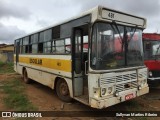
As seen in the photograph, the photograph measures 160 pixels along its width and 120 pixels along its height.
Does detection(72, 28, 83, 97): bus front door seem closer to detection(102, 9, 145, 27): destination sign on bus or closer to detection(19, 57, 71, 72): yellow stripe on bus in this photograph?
detection(19, 57, 71, 72): yellow stripe on bus

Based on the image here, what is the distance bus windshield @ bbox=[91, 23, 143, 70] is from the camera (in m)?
5.93

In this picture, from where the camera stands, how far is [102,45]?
6.00 m

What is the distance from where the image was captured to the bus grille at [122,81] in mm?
5915

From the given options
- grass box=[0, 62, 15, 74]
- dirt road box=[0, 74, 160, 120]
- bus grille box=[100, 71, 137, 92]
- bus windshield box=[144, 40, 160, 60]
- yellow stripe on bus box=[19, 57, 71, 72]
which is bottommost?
dirt road box=[0, 74, 160, 120]

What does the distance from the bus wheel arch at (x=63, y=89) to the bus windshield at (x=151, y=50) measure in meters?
4.06

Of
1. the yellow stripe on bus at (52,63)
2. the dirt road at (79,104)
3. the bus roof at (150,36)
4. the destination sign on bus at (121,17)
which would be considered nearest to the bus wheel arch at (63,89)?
the dirt road at (79,104)

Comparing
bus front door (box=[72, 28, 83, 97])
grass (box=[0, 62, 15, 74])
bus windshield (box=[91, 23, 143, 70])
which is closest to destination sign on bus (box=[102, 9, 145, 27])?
bus windshield (box=[91, 23, 143, 70])

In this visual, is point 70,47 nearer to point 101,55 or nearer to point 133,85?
point 101,55

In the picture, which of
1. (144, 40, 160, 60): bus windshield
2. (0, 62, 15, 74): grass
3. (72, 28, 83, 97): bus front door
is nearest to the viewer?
(72, 28, 83, 97): bus front door

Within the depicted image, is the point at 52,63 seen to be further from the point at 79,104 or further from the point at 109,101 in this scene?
the point at 109,101

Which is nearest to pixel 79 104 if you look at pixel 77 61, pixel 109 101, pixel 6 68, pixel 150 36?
pixel 77 61

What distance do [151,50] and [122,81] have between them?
13.1 feet

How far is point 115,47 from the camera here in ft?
20.9

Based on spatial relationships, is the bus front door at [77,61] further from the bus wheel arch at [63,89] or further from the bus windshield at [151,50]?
the bus windshield at [151,50]
